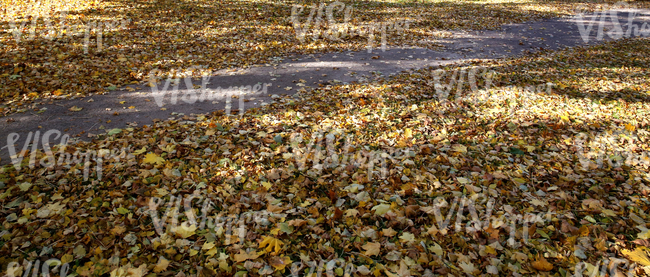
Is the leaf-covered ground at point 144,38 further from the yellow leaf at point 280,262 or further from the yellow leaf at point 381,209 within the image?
the yellow leaf at point 381,209

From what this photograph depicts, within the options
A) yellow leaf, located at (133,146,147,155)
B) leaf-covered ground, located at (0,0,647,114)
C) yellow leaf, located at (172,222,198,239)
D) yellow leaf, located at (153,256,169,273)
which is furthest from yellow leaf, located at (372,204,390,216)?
leaf-covered ground, located at (0,0,647,114)

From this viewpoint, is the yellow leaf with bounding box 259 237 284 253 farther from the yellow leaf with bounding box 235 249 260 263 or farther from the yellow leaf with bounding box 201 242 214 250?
the yellow leaf with bounding box 201 242 214 250

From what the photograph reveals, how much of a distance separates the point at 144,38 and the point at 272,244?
8.47m

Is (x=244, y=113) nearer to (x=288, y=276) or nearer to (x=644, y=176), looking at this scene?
(x=288, y=276)

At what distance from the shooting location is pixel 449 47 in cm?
1020

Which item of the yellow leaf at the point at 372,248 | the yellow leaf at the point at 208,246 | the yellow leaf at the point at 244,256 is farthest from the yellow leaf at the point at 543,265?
the yellow leaf at the point at 208,246

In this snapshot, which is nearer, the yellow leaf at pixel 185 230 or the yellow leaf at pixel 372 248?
the yellow leaf at pixel 372 248

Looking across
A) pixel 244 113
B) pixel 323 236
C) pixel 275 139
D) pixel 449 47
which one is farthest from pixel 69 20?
pixel 449 47

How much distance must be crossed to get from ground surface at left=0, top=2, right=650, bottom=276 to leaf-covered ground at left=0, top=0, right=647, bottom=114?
3.63 ft

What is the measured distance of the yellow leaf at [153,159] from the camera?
157 inches

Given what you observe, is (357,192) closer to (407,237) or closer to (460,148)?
(407,237)

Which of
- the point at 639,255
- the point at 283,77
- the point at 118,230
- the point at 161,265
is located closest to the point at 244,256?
the point at 161,265

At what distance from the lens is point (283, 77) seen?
7.24 meters

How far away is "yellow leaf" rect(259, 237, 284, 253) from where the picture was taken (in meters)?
2.91
